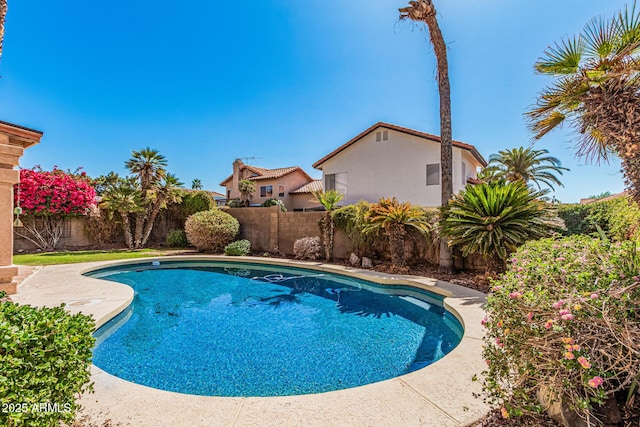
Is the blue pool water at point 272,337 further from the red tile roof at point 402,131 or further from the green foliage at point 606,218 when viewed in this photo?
the red tile roof at point 402,131

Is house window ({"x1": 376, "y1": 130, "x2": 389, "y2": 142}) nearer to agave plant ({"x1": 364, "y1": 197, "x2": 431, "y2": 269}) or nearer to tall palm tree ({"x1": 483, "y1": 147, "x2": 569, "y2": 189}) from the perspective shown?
agave plant ({"x1": 364, "y1": 197, "x2": 431, "y2": 269})

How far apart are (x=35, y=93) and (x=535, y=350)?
17.6 m

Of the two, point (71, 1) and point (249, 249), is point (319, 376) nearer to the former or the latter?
point (249, 249)

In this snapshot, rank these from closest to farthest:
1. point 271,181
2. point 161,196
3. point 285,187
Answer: point 161,196 < point 271,181 < point 285,187

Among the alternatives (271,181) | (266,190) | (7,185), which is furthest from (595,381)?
(266,190)

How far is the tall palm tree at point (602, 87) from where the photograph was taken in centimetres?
388

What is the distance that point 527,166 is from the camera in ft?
76.8

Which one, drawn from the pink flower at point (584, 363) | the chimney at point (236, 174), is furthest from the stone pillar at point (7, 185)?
the chimney at point (236, 174)

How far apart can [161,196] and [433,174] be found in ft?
55.3

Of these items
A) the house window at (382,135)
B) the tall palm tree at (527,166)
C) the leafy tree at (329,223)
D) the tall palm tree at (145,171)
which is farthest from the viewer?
the tall palm tree at (527,166)

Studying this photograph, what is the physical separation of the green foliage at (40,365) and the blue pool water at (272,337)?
1.97 metres

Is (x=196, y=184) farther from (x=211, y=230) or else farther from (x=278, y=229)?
(x=278, y=229)

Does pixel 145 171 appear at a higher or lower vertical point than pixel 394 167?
lower

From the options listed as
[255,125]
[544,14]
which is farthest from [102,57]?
[544,14]
